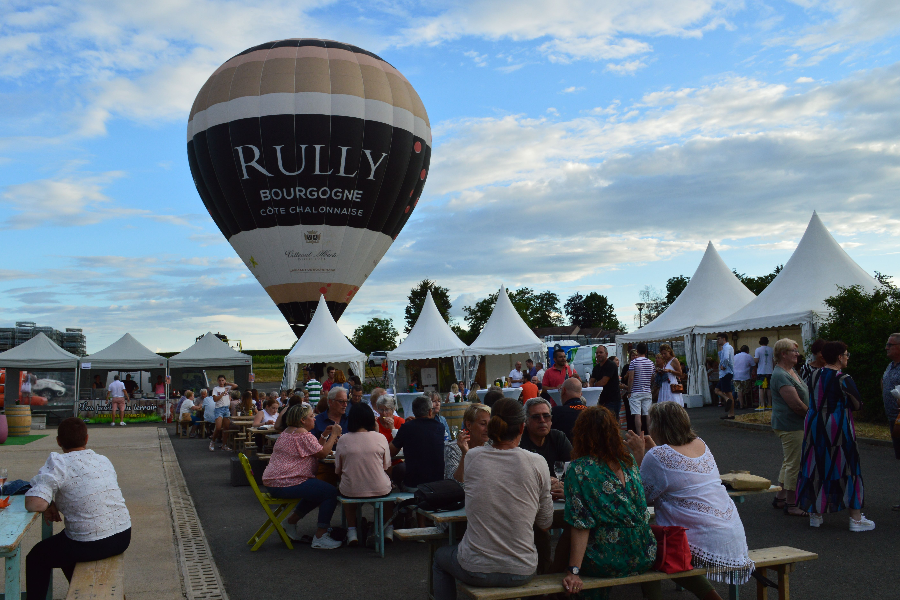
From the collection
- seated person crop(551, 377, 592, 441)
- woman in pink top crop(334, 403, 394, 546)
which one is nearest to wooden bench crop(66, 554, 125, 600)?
woman in pink top crop(334, 403, 394, 546)

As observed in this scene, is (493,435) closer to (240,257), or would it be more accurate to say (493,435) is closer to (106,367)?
(106,367)

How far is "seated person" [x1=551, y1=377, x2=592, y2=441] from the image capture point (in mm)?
6254

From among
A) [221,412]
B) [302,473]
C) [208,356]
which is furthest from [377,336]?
[302,473]

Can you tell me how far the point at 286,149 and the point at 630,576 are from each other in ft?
73.1

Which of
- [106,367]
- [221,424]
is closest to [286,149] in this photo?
[106,367]

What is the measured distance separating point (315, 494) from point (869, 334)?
10.6 meters

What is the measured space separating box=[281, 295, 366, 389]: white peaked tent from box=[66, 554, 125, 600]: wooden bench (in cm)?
1828

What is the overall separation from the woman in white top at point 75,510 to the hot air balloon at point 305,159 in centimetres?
2107

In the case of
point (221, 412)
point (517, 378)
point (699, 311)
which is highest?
point (699, 311)

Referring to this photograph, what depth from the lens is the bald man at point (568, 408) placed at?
20.5 ft

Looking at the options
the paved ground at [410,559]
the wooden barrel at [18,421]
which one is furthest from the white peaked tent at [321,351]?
the paved ground at [410,559]

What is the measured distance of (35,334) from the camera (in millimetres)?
Result: 42719

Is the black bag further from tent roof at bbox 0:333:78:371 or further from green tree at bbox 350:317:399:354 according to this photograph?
green tree at bbox 350:317:399:354

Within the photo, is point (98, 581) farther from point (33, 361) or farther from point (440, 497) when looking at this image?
point (33, 361)
